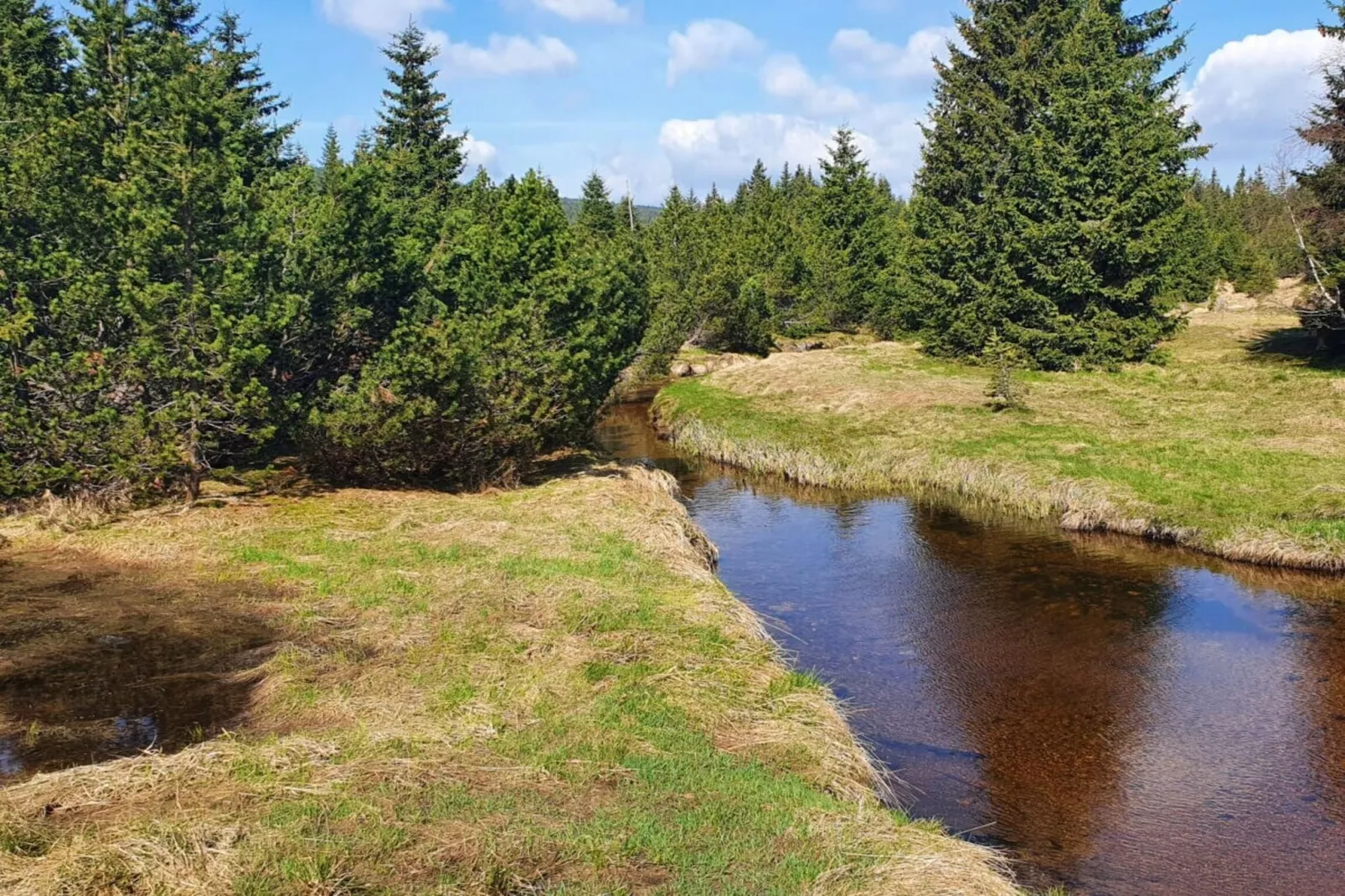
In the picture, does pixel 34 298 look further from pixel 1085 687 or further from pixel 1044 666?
pixel 1085 687

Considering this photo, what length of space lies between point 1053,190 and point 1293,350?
14.9 metres

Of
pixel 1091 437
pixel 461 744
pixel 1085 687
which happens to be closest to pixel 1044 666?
pixel 1085 687

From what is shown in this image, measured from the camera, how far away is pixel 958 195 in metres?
56.5

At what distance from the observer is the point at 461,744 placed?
11.0 meters

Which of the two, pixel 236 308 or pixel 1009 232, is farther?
pixel 1009 232

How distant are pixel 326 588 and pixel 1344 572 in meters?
22.1

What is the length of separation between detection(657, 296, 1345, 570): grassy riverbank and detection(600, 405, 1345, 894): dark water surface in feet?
4.35

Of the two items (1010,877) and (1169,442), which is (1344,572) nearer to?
(1169,442)

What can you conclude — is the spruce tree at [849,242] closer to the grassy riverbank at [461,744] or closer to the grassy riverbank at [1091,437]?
the grassy riverbank at [1091,437]

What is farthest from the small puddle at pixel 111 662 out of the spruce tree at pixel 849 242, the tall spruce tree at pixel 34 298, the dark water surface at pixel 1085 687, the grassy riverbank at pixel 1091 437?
the spruce tree at pixel 849 242

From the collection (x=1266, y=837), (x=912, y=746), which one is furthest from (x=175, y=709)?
(x=1266, y=837)

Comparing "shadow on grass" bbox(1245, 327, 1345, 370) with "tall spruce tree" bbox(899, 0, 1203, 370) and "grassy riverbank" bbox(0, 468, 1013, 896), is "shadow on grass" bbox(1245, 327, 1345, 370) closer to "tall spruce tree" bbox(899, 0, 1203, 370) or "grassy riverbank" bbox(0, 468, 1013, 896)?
"tall spruce tree" bbox(899, 0, 1203, 370)

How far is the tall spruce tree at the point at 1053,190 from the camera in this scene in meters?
44.3

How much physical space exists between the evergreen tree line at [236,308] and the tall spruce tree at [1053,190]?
25479 mm
